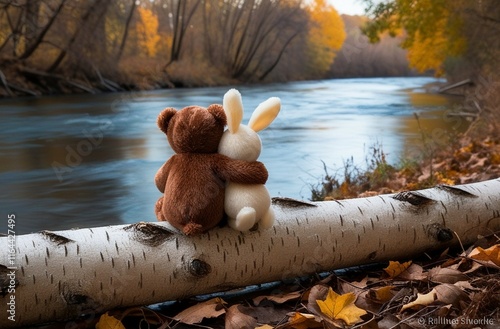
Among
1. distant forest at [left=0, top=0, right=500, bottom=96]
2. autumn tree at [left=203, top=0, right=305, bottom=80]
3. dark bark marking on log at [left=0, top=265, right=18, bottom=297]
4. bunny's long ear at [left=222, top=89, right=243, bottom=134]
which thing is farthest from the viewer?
autumn tree at [left=203, top=0, right=305, bottom=80]

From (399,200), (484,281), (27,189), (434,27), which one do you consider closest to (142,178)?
(27,189)

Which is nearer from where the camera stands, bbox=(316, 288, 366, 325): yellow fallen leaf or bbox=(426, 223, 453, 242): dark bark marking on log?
bbox=(316, 288, 366, 325): yellow fallen leaf

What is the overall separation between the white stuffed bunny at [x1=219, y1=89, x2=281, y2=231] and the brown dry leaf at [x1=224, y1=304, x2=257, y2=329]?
359mm

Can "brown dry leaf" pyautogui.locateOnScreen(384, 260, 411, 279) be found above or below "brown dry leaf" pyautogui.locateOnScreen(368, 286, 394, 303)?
below

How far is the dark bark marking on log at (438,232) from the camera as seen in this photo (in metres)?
3.24

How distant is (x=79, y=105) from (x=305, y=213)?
19.0 meters

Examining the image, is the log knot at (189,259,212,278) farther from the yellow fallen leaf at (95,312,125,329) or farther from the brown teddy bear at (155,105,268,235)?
the yellow fallen leaf at (95,312,125,329)

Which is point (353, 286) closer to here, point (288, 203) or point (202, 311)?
point (288, 203)

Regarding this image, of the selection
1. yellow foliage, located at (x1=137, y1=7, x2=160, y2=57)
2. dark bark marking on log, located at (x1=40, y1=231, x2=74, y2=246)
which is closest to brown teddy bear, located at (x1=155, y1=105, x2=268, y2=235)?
dark bark marking on log, located at (x1=40, y1=231, x2=74, y2=246)

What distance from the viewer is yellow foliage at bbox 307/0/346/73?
2000 inches

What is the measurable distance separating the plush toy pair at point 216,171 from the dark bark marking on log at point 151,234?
2.3 inches

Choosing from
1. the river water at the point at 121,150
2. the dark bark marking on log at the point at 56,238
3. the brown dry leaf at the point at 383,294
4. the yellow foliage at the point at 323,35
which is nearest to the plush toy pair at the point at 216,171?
the dark bark marking on log at the point at 56,238

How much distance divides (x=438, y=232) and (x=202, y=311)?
135 cm

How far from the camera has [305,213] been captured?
3021mm
